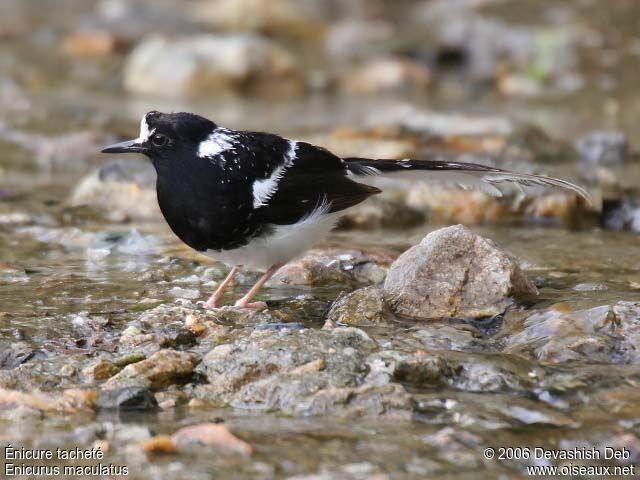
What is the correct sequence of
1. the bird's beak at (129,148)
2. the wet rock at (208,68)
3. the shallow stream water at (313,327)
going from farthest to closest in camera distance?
the wet rock at (208,68), the bird's beak at (129,148), the shallow stream water at (313,327)

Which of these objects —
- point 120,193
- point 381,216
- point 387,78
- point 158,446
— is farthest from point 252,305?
point 387,78

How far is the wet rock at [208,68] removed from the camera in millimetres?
13477

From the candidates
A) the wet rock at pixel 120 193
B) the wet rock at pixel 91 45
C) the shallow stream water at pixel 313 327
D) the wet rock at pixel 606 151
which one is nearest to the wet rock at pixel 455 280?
the shallow stream water at pixel 313 327

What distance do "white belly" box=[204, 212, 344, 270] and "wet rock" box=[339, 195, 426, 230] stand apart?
1.76m

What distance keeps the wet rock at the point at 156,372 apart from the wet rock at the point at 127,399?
0.18 ft

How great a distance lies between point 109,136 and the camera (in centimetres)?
1003

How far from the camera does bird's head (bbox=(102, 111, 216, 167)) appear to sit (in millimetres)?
5176

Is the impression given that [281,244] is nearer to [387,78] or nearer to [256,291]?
[256,291]

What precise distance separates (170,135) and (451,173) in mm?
1506

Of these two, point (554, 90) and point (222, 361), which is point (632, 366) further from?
point (554, 90)

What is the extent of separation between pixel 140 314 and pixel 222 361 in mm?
898

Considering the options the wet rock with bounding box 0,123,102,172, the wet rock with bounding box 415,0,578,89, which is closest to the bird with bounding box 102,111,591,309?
the wet rock with bounding box 0,123,102,172

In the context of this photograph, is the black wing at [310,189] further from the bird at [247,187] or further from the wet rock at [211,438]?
the wet rock at [211,438]

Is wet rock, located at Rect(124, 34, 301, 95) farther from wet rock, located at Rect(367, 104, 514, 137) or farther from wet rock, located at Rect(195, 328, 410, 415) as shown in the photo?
wet rock, located at Rect(195, 328, 410, 415)
